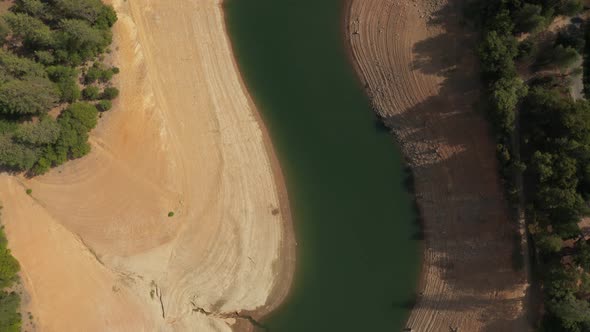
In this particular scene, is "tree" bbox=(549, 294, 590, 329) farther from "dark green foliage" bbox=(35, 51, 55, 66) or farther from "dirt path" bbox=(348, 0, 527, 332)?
"dark green foliage" bbox=(35, 51, 55, 66)

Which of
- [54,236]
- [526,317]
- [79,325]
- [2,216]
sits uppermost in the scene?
[2,216]

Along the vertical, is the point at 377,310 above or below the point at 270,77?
below

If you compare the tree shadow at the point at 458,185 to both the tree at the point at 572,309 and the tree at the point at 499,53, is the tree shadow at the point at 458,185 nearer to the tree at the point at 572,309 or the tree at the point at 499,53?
the tree at the point at 499,53

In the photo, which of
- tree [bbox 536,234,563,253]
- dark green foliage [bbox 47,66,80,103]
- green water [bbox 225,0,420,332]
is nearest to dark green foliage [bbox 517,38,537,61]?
green water [bbox 225,0,420,332]

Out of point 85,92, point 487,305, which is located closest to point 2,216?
point 85,92

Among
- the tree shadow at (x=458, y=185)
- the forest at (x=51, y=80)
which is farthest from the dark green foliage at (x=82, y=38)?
the tree shadow at (x=458, y=185)

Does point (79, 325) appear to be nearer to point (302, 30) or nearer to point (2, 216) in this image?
point (2, 216)
